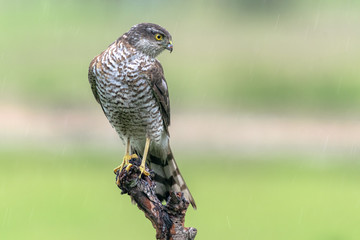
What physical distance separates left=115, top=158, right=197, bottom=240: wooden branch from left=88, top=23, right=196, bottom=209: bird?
0.27 meters

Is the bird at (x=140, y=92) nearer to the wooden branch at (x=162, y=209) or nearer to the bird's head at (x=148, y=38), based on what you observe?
the bird's head at (x=148, y=38)

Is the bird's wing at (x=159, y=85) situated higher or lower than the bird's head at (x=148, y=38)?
lower

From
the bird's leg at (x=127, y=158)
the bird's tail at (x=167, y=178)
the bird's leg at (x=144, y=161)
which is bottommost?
the bird's tail at (x=167, y=178)

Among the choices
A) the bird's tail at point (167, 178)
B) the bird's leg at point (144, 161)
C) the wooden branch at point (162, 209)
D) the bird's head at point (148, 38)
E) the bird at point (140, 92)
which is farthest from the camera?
the bird's tail at point (167, 178)

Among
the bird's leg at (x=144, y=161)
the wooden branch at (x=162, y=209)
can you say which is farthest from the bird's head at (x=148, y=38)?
the wooden branch at (x=162, y=209)

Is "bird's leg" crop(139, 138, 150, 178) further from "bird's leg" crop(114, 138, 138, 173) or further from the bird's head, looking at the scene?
the bird's head

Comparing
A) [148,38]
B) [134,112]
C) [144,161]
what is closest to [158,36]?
[148,38]

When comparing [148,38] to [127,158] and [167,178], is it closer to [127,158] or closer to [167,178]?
[127,158]

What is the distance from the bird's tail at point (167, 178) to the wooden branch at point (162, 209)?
79cm

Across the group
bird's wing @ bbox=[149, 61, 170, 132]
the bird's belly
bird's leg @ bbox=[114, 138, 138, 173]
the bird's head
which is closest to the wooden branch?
bird's leg @ bbox=[114, 138, 138, 173]

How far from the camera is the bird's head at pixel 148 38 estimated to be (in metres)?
5.39

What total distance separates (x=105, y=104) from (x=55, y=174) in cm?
1184

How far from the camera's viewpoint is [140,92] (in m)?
5.32

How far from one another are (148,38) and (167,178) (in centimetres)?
118
